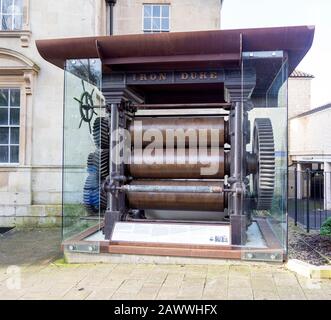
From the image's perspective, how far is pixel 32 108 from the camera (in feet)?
29.7

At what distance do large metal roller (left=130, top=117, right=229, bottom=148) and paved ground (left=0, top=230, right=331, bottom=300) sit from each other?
184 cm

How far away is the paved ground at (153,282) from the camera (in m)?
4.16

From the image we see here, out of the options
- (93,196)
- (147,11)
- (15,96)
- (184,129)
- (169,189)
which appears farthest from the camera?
(147,11)

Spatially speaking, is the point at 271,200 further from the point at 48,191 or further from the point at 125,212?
the point at 48,191

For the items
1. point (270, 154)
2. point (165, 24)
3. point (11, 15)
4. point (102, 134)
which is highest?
point (165, 24)

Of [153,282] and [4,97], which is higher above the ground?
[4,97]

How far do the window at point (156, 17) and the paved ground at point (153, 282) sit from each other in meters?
7.33

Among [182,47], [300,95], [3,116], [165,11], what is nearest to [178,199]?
[182,47]

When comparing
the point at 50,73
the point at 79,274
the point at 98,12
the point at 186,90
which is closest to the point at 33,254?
the point at 79,274

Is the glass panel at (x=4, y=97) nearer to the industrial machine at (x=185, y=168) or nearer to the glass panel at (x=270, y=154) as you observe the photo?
the industrial machine at (x=185, y=168)

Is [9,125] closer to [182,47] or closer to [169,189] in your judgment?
[169,189]

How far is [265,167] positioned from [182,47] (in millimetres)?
2020

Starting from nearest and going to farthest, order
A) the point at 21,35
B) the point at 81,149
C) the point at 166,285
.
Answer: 1. the point at 166,285
2. the point at 81,149
3. the point at 21,35

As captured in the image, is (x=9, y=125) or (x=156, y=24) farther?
(x=156, y=24)
